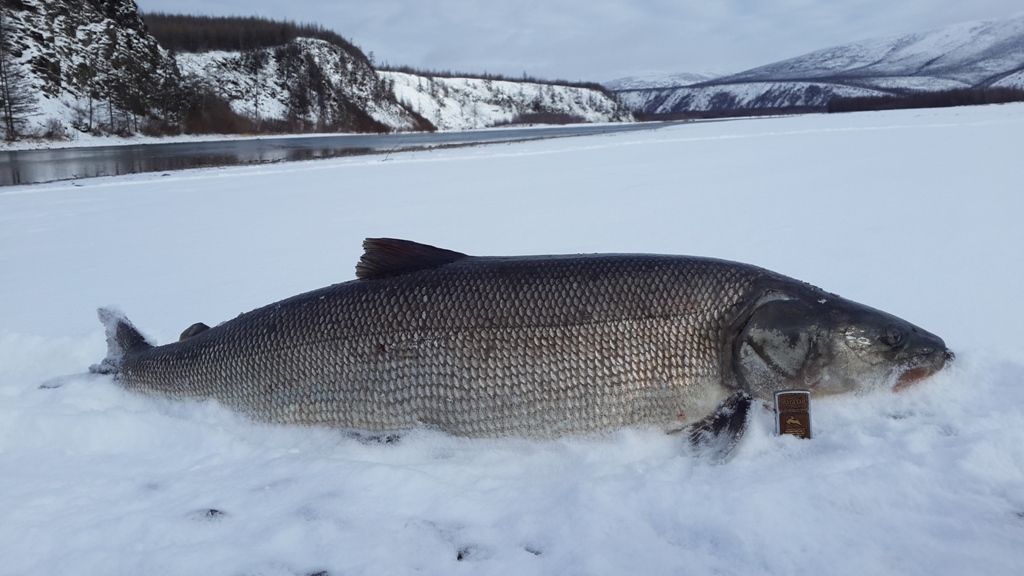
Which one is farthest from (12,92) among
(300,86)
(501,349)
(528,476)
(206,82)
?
(528,476)

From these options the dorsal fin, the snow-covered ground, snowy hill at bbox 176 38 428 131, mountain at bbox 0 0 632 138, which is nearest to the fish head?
the snow-covered ground

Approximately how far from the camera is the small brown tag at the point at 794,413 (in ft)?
8.46

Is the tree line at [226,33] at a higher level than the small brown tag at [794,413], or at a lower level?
higher

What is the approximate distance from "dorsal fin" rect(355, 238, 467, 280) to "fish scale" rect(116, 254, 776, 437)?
0.04 meters

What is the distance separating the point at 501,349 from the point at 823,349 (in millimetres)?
1352

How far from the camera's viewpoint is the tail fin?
137 inches

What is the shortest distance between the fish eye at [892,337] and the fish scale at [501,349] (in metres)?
0.53

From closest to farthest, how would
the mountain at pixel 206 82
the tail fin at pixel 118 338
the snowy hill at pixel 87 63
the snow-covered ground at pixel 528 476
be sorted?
the snow-covered ground at pixel 528 476
the tail fin at pixel 118 338
the snowy hill at pixel 87 63
the mountain at pixel 206 82

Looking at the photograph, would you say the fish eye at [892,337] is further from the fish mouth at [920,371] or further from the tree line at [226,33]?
the tree line at [226,33]

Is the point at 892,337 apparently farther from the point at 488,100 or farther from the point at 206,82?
the point at 488,100

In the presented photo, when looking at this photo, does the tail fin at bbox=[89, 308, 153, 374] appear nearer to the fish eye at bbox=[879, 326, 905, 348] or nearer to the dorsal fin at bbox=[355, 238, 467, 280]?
the dorsal fin at bbox=[355, 238, 467, 280]

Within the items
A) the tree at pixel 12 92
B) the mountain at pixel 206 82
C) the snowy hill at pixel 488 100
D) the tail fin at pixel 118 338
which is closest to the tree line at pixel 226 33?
the mountain at pixel 206 82

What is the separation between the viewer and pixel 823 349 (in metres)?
2.78

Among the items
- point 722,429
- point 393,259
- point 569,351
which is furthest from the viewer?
point 393,259
